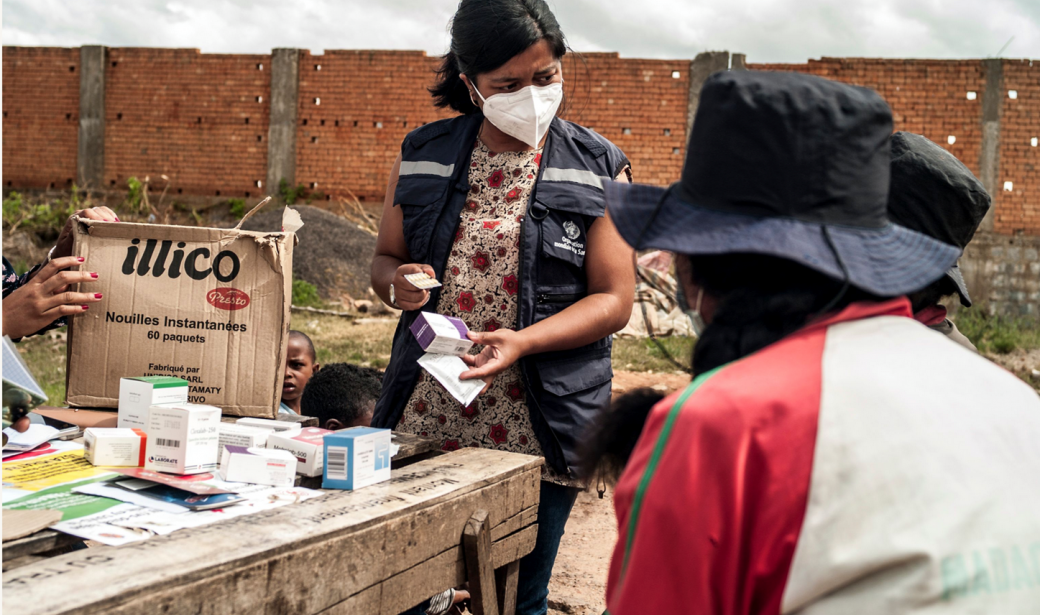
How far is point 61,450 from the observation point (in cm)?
173

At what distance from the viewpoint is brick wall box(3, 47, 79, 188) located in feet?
49.5

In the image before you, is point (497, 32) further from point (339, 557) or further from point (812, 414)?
point (812, 414)

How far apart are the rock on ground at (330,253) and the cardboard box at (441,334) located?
399 inches

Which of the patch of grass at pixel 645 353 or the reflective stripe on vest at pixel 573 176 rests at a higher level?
the reflective stripe on vest at pixel 573 176

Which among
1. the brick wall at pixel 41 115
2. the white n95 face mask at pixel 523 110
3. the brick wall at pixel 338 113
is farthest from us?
the brick wall at pixel 41 115

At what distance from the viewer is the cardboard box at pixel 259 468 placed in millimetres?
1583

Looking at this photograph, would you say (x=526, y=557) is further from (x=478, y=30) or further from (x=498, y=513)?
(x=478, y=30)

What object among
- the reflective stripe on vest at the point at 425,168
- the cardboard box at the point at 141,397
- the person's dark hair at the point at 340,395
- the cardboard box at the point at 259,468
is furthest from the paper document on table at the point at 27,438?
the person's dark hair at the point at 340,395

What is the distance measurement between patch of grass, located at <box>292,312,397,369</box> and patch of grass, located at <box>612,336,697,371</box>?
8.06 feet

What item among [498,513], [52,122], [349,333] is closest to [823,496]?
[498,513]

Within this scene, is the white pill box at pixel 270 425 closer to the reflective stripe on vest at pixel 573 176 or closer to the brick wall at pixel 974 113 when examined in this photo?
the reflective stripe on vest at pixel 573 176

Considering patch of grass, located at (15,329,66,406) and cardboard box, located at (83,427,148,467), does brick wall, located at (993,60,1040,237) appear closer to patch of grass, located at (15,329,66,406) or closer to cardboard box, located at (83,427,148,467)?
patch of grass, located at (15,329,66,406)

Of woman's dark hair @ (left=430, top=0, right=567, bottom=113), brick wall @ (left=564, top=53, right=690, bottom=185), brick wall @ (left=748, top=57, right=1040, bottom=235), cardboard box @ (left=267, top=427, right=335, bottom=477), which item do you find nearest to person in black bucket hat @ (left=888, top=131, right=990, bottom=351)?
woman's dark hair @ (left=430, top=0, right=567, bottom=113)

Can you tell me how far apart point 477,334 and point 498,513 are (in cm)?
43
